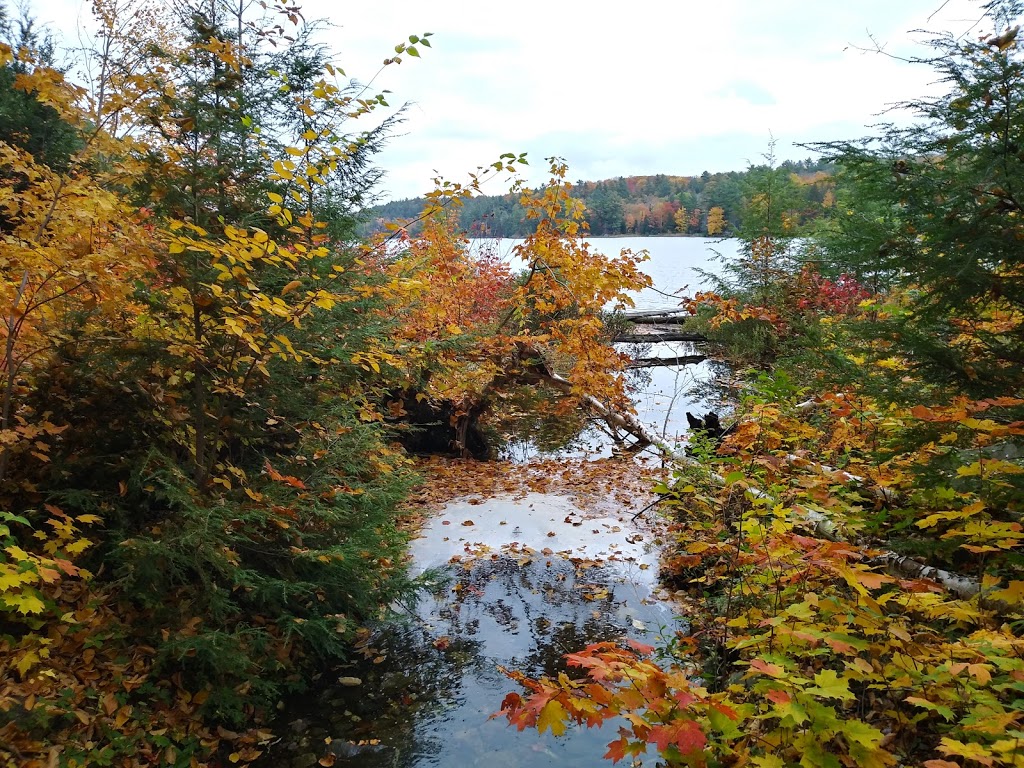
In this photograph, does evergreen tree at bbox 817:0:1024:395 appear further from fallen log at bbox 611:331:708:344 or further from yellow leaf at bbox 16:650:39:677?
fallen log at bbox 611:331:708:344

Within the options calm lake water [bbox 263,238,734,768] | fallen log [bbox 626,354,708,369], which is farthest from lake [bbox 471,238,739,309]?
calm lake water [bbox 263,238,734,768]

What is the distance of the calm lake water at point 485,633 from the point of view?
3.58m

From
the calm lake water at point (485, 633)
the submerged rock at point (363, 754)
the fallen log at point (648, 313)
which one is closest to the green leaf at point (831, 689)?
the calm lake water at point (485, 633)

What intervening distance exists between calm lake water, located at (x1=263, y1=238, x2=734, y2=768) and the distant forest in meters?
5.03

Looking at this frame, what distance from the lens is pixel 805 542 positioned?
2.69 meters

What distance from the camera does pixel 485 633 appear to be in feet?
15.7

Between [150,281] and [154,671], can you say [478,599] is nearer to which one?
[154,671]

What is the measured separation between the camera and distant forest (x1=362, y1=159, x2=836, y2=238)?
13028 mm

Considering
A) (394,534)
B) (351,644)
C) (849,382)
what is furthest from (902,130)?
(351,644)

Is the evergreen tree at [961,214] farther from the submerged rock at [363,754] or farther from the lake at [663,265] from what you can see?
the lake at [663,265]

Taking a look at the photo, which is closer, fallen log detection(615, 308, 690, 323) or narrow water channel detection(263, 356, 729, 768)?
narrow water channel detection(263, 356, 729, 768)

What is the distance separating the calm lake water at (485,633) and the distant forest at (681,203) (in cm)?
503

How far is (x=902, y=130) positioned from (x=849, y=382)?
5.00 ft

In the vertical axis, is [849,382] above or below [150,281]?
below
